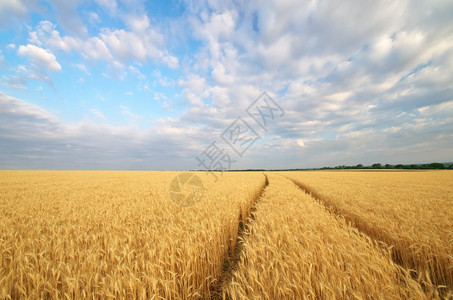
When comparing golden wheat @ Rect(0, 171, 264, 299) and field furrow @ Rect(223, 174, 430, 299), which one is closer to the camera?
field furrow @ Rect(223, 174, 430, 299)

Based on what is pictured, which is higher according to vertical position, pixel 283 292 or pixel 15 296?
pixel 283 292

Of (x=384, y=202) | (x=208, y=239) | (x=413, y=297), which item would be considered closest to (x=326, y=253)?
(x=413, y=297)

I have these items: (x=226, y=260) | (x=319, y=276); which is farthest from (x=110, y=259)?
(x=319, y=276)

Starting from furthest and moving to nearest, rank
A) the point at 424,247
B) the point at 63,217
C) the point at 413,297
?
the point at 63,217
the point at 424,247
the point at 413,297

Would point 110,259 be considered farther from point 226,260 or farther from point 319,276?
point 319,276

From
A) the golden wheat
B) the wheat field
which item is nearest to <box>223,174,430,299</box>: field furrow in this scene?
the wheat field

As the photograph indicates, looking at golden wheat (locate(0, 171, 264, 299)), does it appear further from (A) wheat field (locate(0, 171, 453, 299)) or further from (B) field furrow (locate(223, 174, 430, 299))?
(B) field furrow (locate(223, 174, 430, 299))

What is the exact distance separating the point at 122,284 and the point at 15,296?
4.64 feet

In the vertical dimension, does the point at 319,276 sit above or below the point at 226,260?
above

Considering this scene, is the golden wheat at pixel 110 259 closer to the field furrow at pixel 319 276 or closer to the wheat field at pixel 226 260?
the wheat field at pixel 226 260

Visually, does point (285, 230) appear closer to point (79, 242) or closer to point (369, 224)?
point (369, 224)

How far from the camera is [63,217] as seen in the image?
16.8 feet

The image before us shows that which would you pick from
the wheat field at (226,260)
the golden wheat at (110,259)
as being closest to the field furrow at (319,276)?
the wheat field at (226,260)

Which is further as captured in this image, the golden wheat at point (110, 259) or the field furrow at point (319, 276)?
the golden wheat at point (110, 259)
